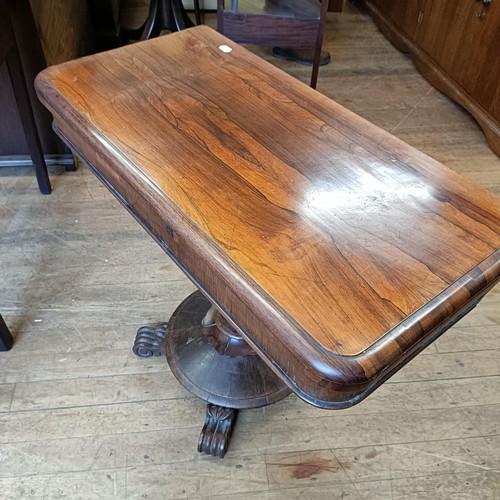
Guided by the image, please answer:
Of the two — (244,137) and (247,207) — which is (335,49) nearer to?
(244,137)

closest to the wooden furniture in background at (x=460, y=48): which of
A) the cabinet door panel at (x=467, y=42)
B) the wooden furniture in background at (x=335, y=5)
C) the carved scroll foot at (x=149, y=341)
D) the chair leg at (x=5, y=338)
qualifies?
the cabinet door panel at (x=467, y=42)

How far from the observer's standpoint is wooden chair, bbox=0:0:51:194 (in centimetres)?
123

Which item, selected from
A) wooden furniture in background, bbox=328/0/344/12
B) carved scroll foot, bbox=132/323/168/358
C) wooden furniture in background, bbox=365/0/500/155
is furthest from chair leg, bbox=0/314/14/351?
wooden furniture in background, bbox=328/0/344/12

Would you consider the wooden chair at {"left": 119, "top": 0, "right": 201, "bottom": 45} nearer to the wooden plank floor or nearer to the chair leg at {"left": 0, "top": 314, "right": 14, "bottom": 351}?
the wooden plank floor

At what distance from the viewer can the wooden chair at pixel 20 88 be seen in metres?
1.23

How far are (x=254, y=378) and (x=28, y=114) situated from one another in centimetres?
98

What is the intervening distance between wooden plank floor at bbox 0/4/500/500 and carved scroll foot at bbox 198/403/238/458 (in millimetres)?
35

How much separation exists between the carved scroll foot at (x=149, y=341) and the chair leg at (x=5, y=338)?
0.31 m

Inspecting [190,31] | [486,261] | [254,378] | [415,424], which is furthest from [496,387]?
[190,31]

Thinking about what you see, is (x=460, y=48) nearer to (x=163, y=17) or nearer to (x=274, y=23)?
(x=274, y=23)

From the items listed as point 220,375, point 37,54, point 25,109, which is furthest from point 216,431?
point 37,54

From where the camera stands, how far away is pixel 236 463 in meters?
1.06

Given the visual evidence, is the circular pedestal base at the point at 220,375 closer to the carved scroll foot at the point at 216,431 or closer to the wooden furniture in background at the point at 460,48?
the carved scroll foot at the point at 216,431

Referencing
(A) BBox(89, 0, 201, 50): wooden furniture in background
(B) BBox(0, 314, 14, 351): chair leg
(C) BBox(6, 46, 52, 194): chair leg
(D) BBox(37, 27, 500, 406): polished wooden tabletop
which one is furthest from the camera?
(A) BBox(89, 0, 201, 50): wooden furniture in background
